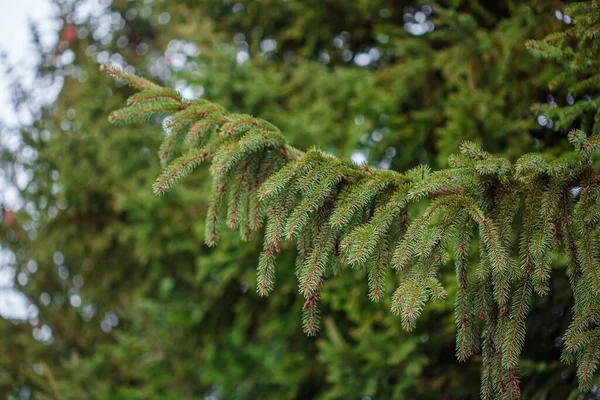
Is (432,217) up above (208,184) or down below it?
above

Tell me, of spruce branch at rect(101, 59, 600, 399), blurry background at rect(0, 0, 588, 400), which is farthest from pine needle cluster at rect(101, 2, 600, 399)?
blurry background at rect(0, 0, 588, 400)

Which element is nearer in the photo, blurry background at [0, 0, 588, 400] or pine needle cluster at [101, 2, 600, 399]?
pine needle cluster at [101, 2, 600, 399]

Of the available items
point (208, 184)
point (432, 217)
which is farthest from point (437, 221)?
point (208, 184)

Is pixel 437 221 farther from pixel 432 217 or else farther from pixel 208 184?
pixel 208 184

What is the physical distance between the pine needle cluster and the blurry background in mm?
1172

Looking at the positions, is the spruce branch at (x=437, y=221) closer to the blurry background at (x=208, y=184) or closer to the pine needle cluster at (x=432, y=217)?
the pine needle cluster at (x=432, y=217)

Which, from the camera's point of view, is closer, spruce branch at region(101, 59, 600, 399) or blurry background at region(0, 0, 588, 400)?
spruce branch at region(101, 59, 600, 399)

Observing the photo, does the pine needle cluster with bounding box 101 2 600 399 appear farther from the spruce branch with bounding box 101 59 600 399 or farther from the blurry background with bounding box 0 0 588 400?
the blurry background with bounding box 0 0 588 400

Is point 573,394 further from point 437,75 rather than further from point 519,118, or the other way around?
point 437,75

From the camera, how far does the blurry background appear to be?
11.1 ft

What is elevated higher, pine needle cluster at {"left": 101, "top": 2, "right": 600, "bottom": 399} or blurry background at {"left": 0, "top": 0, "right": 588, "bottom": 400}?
pine needle cluster at {"left": 101, "top": 2, "right": 600, "bottom": 399}

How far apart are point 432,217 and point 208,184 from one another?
8.29 ft

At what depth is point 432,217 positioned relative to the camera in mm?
1943

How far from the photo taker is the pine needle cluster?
1766mm
